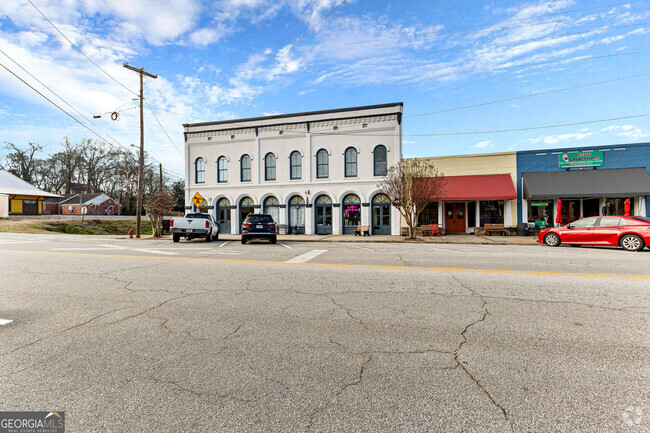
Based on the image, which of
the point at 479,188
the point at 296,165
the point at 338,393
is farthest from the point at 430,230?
the point at 338,393

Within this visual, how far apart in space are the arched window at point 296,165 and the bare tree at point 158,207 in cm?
935

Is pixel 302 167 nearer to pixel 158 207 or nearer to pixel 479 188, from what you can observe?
pixel 158 207

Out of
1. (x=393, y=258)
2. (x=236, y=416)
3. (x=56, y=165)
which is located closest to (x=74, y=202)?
(x=56, y=165)

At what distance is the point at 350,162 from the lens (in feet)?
82.4

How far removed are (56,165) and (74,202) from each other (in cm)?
866

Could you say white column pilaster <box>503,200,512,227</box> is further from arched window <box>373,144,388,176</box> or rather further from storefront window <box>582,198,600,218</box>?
arched window <box>373,144,388,176</box>

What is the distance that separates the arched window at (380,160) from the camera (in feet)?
79.5

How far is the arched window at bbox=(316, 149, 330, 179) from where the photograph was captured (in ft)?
84.4

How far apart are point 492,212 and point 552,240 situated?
23.1 ft

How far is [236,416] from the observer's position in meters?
2.42

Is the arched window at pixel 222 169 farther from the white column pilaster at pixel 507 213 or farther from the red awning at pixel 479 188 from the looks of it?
the white column pilaster at pixel 507 213

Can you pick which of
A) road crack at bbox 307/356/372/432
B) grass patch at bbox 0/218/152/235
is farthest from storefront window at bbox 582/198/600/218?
grass patch at bbox 0/218/152/235

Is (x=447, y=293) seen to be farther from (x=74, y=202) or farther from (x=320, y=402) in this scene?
(x=74, y=202)

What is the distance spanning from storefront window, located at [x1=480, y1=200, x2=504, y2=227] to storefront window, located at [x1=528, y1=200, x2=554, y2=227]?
5.84 feet
